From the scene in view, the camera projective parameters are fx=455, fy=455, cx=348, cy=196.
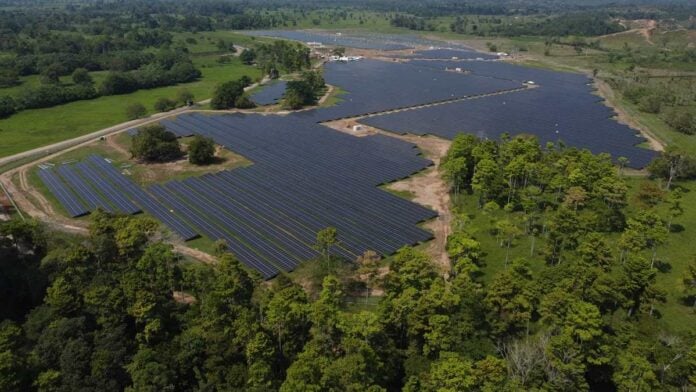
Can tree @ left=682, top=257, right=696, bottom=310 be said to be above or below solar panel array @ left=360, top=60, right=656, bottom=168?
below

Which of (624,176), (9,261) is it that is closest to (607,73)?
(624,176)

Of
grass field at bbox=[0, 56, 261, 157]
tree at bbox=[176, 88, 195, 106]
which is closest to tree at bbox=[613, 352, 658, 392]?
grass field at bbox=[0, 56, 261, 157]

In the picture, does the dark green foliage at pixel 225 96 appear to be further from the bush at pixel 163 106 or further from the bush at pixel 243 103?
the bush at pixel 163 106

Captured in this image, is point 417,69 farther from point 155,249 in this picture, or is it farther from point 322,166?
point 155,249

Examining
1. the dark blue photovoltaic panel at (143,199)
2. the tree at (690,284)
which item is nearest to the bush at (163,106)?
the dark blue photovoltaic panel at (143,199)

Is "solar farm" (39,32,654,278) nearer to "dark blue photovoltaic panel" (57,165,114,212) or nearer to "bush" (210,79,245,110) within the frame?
"dark blue photovoltaic panel" (57,165,114,212)

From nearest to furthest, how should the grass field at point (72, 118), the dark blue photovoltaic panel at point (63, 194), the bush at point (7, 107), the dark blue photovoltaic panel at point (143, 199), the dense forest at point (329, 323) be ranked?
the dense forest at point (329, 323) < the dark blue photovoltaic panel at point (143, 199) < the dark blue photovoltaic panel at point (63, 194) < the grass field at point (72, 118) < the bush at point (7, 107)
